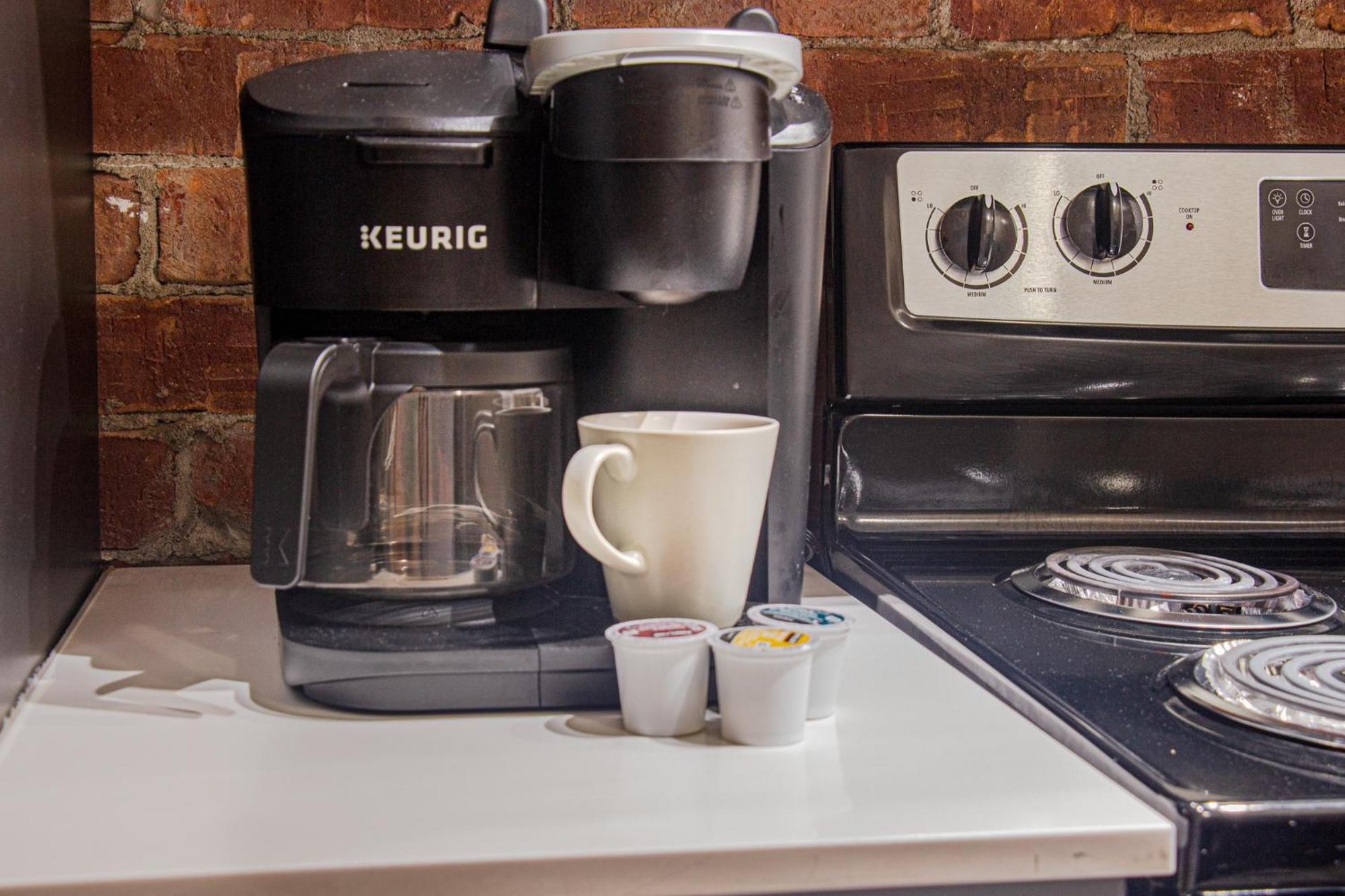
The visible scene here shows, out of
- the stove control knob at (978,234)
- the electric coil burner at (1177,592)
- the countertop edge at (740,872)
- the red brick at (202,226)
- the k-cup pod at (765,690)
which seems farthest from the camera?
the red brick at (202,226)

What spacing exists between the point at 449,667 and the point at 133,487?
0.50 metres

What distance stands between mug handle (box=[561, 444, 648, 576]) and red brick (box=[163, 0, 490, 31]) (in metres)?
0.49

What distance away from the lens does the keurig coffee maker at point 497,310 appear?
60 cm

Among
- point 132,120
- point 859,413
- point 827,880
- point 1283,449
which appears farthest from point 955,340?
point 132,120

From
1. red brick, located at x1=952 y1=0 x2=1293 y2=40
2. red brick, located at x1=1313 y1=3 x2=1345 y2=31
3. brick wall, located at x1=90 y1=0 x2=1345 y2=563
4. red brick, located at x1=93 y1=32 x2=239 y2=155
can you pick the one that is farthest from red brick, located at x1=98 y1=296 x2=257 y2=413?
red brick, located at x1=1313 y1=3 x2=1345 y2=31

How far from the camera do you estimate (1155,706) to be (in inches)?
22.7

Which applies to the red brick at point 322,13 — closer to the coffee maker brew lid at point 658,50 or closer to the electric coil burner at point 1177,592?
the coffee maker brew lid at point 658,50

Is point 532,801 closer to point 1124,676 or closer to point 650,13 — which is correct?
point 1124,676

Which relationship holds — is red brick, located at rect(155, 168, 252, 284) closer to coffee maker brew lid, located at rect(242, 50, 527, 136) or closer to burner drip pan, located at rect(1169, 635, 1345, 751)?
coffee maker brew lid, located at rect(242, 50, 527, 136)

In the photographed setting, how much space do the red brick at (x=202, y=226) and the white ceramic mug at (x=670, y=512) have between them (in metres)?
0.47

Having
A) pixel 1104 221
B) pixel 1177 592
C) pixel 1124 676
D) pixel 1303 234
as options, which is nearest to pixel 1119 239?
pixel 1104 221

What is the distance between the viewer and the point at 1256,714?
0.55 m

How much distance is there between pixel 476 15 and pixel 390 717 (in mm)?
610

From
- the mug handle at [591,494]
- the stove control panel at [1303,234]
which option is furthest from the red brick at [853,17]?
the mug handle at [591,494]
